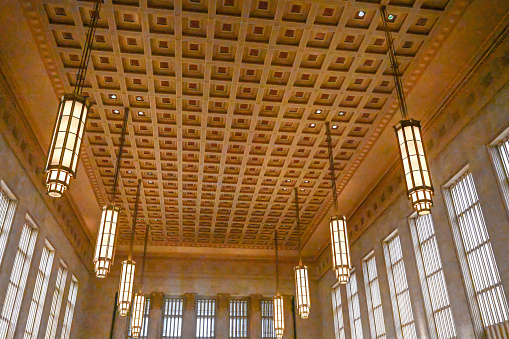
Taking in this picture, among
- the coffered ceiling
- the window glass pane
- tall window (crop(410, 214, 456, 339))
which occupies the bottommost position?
tall window (crop(410, 214, 456, 339))

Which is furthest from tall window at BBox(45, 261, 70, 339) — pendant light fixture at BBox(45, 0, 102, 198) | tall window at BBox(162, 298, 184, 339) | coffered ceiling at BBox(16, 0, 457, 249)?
pendant light fixture at BBox(45, 0, 102, 198)

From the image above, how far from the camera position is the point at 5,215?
13.2 meters

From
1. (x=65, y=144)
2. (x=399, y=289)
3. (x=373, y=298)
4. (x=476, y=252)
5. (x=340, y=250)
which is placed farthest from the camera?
(x=373, y=298)

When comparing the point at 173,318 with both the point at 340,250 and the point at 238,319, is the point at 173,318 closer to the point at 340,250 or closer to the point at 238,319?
the point at 238,319

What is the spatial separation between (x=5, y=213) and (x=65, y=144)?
7.54 meters

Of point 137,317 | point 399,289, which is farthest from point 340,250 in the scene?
point 137,317

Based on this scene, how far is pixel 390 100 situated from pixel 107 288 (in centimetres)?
1696

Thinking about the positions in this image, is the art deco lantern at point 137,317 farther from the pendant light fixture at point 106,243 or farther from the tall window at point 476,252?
the tall window at point 476,252

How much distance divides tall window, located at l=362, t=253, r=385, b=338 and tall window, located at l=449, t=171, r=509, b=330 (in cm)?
559

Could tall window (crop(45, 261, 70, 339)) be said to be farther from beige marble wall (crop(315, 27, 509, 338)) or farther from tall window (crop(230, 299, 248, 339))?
beige marble wall (crop(315, 27, 509, 338))

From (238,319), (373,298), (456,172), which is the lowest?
(373,298)

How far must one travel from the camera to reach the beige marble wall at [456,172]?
407 inches

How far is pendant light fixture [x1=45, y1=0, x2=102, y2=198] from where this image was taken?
23.1ft

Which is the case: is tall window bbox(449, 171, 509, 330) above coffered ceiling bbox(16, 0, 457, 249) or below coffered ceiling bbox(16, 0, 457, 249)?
below
